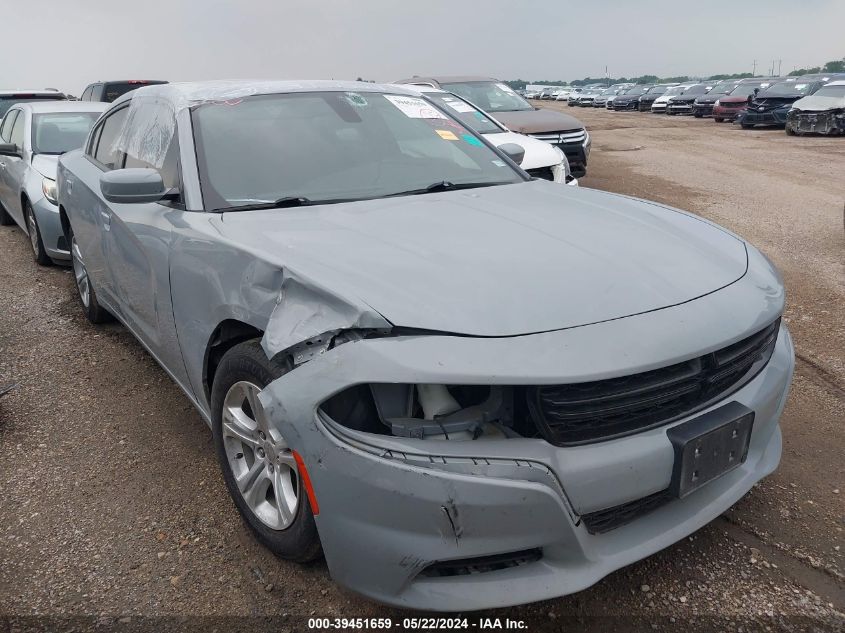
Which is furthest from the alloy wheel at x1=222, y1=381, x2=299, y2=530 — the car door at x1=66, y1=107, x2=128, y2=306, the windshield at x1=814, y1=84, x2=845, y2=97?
the windshield at x1=814, y1=84, x2=845, y2=97

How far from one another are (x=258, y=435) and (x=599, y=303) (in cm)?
118

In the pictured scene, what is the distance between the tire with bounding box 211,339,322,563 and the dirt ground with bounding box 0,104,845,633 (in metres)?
0.18

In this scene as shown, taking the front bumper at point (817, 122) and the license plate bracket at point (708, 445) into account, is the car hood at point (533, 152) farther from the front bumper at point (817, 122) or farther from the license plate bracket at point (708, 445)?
the front bumper at point (817, 122)

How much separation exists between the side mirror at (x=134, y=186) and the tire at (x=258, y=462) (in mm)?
840

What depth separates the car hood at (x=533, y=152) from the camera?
23.8 feet

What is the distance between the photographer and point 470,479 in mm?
1737

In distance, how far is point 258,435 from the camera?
231 cm

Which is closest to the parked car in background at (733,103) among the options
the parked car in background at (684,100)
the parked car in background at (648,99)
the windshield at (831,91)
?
the parked car in background at (684,100)

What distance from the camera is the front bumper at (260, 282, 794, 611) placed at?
1.75 metres

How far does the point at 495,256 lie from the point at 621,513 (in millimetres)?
854

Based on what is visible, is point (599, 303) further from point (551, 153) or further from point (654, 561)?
point (551, 153)

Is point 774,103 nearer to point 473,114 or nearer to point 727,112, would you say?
point 727,112

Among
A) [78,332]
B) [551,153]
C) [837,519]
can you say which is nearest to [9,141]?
[78,332]

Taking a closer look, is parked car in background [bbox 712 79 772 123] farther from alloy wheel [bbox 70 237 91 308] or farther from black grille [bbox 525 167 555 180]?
alloy wheel [bbox 70 237 91 308]
